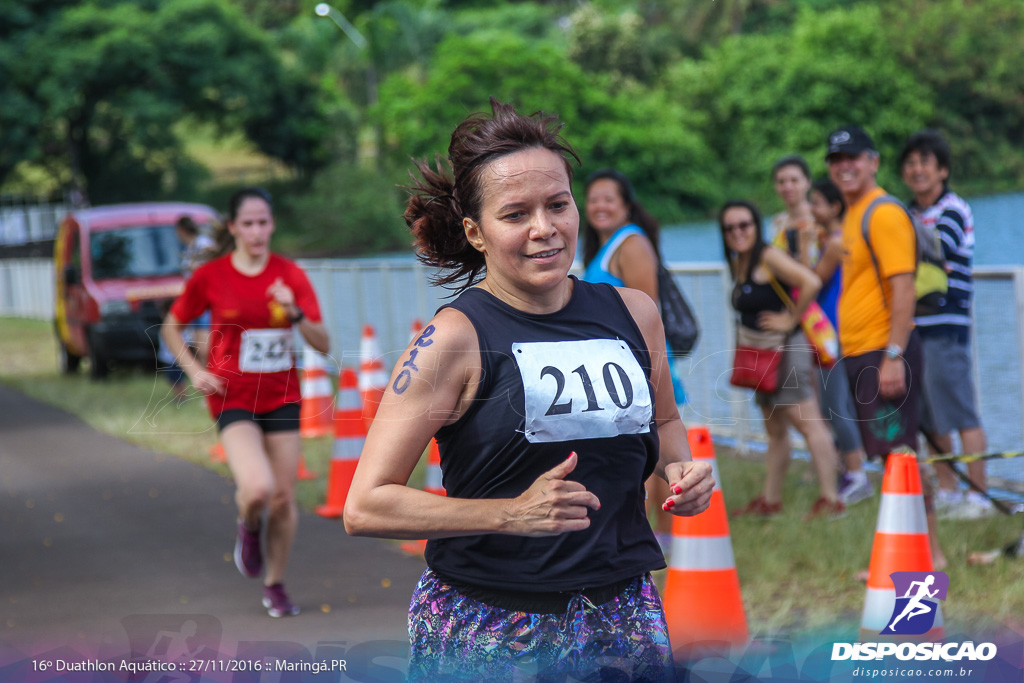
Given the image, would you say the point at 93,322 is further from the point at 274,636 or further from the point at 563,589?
the point at 563,589

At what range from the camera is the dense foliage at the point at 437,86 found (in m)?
20.6

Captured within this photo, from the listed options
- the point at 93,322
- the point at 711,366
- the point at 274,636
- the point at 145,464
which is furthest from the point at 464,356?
the point at 93,322

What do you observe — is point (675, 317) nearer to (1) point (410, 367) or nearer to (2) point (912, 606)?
(2) point (912, 606)

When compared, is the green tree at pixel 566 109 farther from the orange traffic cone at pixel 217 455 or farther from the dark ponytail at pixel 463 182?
the dark ponytail at pixel 463 182

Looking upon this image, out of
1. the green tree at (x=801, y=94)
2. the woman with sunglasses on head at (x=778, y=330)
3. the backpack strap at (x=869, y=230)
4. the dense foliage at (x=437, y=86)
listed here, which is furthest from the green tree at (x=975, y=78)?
the backpack strap at (x=869, y=230)

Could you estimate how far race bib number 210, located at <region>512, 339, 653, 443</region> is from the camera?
91.7 inches

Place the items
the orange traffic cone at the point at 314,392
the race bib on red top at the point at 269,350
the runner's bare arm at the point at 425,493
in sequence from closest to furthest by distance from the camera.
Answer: the runner's bare arm at the point at 425,493 → the race bib on red top at the point at 269,350 → the orange traffic cone at the point at 314,392

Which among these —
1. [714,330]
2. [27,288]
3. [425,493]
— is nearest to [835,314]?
[714,330]

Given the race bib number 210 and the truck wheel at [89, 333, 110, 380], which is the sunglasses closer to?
the race bib number 210

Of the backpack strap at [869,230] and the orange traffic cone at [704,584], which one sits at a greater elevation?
the backpack strap at [869,230]

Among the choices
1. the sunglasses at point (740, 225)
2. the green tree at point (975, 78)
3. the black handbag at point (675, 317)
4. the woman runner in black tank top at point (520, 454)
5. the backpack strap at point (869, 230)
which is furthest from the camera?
the green tree at point (975, 78)

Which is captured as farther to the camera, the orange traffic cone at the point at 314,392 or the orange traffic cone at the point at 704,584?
the orange traffic cone at the point at 314,392

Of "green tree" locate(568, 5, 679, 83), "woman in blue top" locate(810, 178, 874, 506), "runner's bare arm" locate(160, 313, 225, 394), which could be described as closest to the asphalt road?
"runner's bare arm" locate(160, 313, 225, 394)

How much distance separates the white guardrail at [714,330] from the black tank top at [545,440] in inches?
8.3
